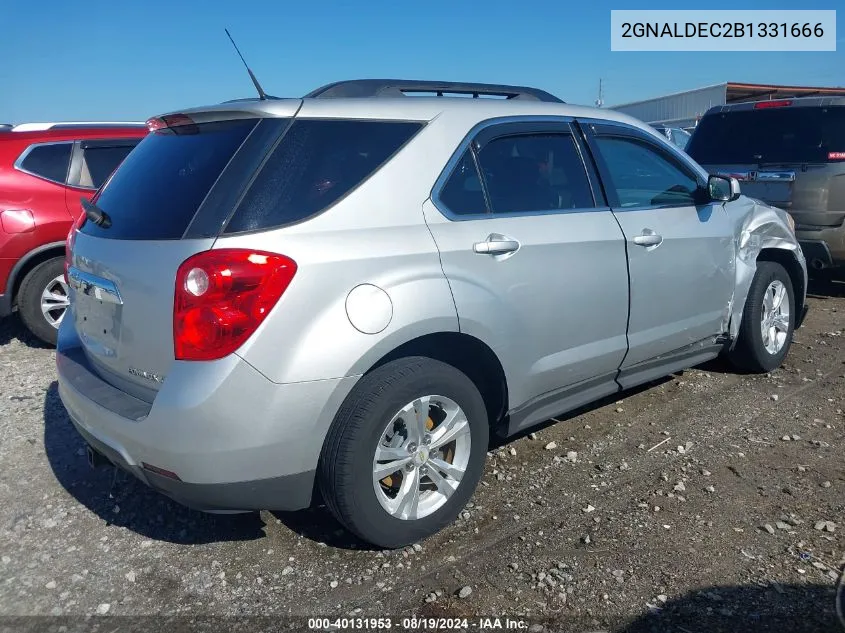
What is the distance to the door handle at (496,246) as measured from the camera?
9.72ft

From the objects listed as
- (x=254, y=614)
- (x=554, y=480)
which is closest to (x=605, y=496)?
(x=554, y=480)

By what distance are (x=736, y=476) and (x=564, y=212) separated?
59.4 inches

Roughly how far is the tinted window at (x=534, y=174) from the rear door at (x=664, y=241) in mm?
194

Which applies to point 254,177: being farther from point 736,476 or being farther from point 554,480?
point 736,476

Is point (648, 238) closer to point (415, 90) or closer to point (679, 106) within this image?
point (415, 90)

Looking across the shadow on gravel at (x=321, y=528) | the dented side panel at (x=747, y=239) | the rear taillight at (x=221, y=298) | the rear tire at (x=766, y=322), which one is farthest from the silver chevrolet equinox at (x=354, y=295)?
the rear tire at (x=766, y=322)

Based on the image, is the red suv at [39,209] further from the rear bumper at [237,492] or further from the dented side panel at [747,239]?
the dented side panel at [747,239]

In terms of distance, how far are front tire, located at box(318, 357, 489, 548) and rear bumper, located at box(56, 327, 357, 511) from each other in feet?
0.33

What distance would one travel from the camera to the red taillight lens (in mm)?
6608

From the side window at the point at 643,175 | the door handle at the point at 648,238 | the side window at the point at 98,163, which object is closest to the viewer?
the door handle at the point at 648,238

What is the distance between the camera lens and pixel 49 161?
5.83 meters

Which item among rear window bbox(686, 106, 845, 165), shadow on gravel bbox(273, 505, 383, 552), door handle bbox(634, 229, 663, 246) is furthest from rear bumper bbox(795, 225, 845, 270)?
shadow on gravel bbox(273, 505, 383, 552)

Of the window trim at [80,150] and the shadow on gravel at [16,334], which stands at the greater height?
the window trim at [80,150]

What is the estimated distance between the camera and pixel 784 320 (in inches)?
194
